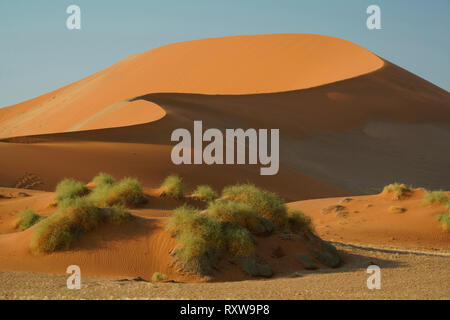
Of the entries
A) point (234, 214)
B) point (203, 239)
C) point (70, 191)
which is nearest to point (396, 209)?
point (234, 214)

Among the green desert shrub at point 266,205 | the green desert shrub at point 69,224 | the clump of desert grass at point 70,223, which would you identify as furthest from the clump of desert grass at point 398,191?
the green desert shrub at point 69,224

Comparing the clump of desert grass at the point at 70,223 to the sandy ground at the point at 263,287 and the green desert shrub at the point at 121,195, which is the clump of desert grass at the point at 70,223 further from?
the green desert shrub at the point at 121,195

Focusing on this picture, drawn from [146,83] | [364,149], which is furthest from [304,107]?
[146,83]

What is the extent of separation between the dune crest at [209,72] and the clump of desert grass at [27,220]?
127ft

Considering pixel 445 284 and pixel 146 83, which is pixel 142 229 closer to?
pixel 445 284

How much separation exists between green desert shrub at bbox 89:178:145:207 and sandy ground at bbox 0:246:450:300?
6226 millimetres

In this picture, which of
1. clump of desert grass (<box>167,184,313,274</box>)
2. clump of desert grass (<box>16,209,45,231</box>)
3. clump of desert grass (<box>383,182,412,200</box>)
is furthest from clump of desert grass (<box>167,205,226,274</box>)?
clump of desert grass (<box>383,182,412,200</box>)

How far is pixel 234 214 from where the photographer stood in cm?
1273

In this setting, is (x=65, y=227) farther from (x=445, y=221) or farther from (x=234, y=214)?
(x=445, y=221)

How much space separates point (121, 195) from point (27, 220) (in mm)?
2908

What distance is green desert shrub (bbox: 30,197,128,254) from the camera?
1230 centimetres

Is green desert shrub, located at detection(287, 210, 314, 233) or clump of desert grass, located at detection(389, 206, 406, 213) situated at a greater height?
clump of desert grass, located at detection(389, 206, 406, 213)

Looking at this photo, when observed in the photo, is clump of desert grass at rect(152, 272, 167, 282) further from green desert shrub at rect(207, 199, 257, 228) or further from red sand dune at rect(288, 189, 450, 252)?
red sand dune at rect(288, 189, 450, 252)
